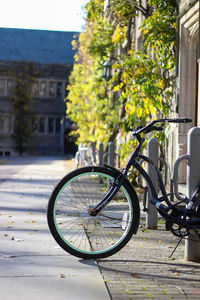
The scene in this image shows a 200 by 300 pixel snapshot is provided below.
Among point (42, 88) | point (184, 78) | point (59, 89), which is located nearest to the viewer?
point (184, 78)

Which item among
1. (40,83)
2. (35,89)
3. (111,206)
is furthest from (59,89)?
(111,206)

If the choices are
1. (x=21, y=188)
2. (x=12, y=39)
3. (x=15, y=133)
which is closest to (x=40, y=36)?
(x=12, y=39)

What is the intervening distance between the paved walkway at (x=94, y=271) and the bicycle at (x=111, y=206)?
0.17 m

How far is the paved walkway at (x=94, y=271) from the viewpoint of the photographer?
3.36 m

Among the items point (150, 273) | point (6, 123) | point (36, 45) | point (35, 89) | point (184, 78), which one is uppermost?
point (36, 45)

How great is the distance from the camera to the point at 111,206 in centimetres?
444

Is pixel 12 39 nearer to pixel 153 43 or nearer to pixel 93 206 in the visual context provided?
pixel 153 43

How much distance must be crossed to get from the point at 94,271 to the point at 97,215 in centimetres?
60

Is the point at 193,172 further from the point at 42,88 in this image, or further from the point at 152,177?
the point at 42,88

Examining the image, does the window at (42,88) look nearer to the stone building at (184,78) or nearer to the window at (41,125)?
the window at (41,125)

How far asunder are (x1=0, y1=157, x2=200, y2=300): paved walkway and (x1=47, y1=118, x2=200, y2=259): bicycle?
0.57ft

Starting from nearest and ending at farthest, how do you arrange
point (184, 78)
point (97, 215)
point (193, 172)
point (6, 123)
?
point (193, 172)
point (97, 215)
point (184, 78)
point (6, 123)

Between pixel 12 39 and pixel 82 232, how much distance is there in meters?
37.1

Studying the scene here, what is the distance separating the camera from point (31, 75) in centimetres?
3844
